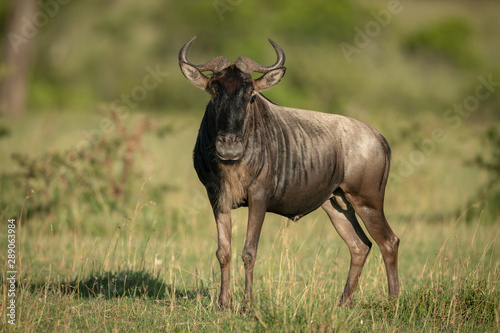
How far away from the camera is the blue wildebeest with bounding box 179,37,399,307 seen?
562 cm

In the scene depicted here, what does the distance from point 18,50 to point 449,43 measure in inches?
1308

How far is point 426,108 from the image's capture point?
3803cm

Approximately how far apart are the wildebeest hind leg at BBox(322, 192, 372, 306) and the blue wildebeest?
0.01 metres

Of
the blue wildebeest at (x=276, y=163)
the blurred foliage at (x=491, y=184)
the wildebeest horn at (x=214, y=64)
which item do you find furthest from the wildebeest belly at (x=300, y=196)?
the blurred foliage at (x=491, y=184)

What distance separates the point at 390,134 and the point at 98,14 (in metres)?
22.8

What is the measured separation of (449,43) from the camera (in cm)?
4884

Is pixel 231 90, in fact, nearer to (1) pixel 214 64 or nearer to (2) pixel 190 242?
(1) pixel 214 64

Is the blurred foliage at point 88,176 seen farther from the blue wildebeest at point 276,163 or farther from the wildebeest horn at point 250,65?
the wildebeest horn at point 250,65

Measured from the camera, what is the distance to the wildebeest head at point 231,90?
5.31 metres

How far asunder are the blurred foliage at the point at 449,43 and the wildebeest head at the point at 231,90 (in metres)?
45.6

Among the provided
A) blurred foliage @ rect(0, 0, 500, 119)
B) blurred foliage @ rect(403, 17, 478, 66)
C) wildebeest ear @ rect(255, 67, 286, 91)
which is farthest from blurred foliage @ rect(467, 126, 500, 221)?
blurred foliage @ rect(403, 17, 478, 66)

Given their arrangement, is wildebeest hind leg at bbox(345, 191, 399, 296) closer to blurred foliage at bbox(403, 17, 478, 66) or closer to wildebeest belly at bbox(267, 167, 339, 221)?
wildebeest belly at bbox(267, 167, 339, 221)

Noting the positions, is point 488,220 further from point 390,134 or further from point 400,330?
point 400,330

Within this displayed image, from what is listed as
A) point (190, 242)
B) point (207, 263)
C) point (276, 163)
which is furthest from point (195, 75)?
point (190, 242)
